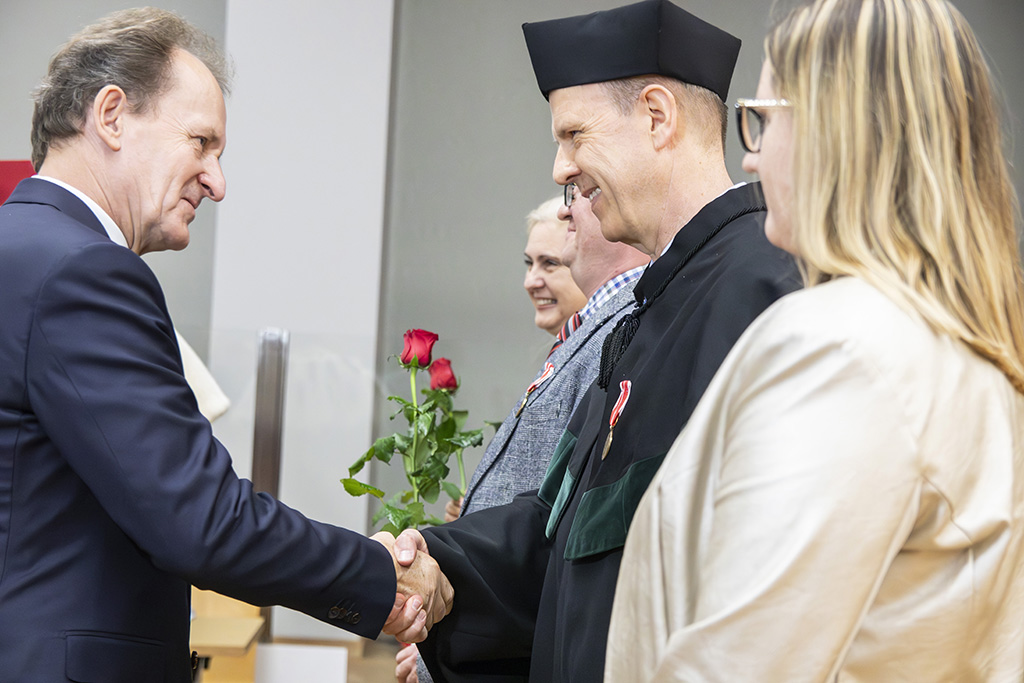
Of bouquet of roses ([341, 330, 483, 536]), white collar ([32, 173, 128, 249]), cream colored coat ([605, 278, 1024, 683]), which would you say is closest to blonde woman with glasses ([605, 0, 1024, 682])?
cream colored coat ([605, 278, 1024, 683])

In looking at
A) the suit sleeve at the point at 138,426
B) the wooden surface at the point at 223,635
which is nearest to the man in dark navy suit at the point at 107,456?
the suit sleeve at the point at 138,426

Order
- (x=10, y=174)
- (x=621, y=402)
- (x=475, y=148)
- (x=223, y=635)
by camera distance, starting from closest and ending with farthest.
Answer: (x=621, y=402) → (x=10, y=174) → (x=223, y=635) → (x=475, y=148)

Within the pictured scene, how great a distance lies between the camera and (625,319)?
4.95ft

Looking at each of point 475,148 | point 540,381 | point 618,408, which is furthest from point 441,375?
point 475,148

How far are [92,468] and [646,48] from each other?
1.05 metres

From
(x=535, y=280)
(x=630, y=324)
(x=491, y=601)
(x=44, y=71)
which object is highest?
(x=44, y=71)

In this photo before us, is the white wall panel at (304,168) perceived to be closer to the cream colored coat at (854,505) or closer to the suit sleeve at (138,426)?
the suit sleeve at (138,426)

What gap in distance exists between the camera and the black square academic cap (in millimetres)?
1598

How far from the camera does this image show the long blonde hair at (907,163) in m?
0.89

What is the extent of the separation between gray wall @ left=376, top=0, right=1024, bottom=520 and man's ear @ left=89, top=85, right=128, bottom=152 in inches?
122

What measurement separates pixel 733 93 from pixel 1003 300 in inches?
160

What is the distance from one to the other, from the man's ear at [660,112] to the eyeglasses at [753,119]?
1.68 feet

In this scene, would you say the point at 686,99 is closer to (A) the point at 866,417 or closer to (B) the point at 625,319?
(B) the point at 625,319

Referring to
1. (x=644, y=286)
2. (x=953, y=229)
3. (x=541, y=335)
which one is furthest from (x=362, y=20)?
(x=953, y=229)
